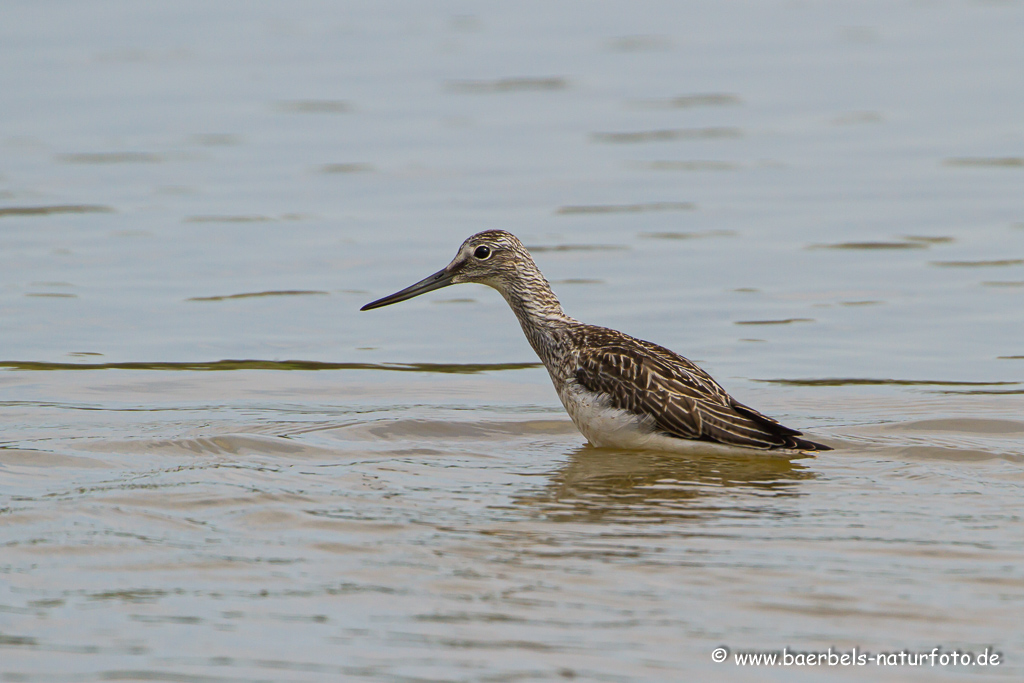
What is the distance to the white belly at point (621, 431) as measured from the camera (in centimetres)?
836

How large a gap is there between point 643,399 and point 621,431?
230mm

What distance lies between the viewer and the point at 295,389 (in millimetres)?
10469

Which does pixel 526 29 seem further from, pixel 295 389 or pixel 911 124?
pixel 295 389

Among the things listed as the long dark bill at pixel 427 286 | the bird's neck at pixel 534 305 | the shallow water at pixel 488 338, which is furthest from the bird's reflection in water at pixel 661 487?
the long dark bill at pixel 427 286

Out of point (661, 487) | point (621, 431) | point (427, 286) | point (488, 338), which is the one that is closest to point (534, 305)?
point (427, 286)

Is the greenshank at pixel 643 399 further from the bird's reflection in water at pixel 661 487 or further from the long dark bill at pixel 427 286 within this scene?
the long dark bill at pixel 427 286

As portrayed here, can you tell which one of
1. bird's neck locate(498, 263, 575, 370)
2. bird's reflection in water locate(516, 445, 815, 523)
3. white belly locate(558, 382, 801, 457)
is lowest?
bird's reflection in water locate(516, 445, 815, 523)

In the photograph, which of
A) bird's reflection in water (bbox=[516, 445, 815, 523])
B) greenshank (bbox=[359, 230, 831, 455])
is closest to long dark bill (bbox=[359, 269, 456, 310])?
greenshank (bbox=[359, 230, 831, 455])

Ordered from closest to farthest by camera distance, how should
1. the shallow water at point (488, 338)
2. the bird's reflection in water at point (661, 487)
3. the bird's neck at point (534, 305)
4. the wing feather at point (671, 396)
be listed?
the shallow water at point (488, 338) → the bird's reflection in water at point (661, 487) → the wing feather at point (671, 396) → the bird's neck at point (534, 305)

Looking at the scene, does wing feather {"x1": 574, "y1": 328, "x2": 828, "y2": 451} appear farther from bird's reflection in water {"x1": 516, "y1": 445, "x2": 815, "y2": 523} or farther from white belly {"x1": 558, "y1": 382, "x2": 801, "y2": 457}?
bird's reflection in water {"x1": 516, "y1": 445, "x2": 815, "y2": 523}

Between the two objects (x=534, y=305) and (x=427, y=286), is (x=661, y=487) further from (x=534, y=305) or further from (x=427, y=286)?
(x=427, y=286)

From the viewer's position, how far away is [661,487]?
7828mm

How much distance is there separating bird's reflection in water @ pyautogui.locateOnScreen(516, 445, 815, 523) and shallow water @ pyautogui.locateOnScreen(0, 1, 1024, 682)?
0.12 feet

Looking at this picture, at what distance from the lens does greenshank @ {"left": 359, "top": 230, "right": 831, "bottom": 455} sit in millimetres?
8250
